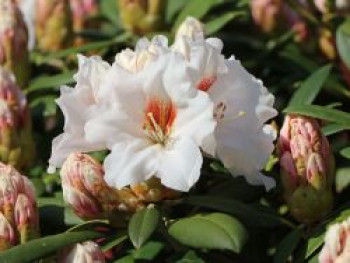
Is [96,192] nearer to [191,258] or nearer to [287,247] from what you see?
[191,258]

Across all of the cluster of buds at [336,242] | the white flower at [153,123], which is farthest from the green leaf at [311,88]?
the cluster of buds at [336,242]

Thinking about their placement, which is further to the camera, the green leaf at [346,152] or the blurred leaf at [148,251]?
the green leaf at [346,152]

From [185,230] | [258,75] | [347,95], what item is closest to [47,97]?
[258,75]

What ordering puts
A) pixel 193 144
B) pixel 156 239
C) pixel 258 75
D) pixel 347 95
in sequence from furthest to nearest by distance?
pixel 258 75, pixel 347 95, pixel 156 239, pixel 193 144

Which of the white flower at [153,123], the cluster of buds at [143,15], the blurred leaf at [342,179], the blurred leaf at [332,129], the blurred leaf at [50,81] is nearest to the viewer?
the white flower at [153,123]

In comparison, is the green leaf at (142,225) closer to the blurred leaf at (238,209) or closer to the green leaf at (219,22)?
the blurred leaf at (238,209)

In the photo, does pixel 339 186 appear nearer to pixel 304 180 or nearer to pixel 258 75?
pixel 304 180
